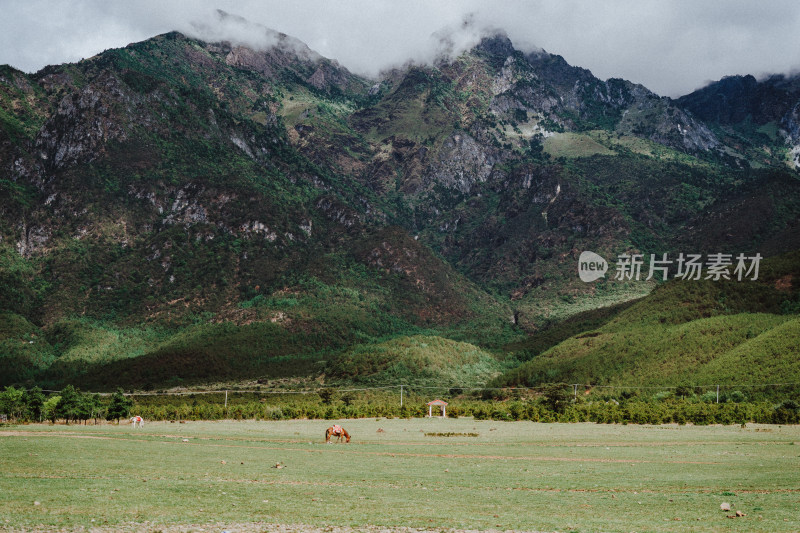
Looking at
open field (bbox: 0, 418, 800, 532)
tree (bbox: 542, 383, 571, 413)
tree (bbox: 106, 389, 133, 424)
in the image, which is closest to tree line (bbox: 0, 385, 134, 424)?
tree (bbox: 106, 389, 133, 424)

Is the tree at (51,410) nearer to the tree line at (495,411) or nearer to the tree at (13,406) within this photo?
the tree line at (495,411)

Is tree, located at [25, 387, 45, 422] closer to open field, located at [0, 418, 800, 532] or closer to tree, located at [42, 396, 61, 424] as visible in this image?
tree, located at [42, 396, 61, 424]

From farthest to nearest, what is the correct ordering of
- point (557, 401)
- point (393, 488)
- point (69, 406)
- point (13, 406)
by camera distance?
point (557, 401), point (13, 406), point (69, 406), point (393, 488)

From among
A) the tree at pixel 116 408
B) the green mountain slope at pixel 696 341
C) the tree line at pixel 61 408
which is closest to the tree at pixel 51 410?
the tree line at pixel 61 408

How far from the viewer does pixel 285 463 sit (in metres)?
27.0

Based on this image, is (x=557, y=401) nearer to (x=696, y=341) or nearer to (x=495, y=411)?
(x=495, y=411)

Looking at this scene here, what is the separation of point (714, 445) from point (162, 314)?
15979cm

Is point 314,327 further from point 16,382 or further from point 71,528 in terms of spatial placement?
point 71,528

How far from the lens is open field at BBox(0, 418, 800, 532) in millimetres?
14156

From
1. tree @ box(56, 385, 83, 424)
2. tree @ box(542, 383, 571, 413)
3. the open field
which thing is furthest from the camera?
tree @ box(542, 383, 571, 413)

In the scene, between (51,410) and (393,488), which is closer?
(393,488)

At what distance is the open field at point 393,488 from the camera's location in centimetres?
1416

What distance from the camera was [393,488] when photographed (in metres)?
20.3

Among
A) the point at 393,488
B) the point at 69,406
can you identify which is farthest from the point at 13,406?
the point at 393,488
